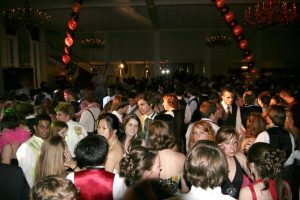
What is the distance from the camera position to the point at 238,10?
39.2 ft

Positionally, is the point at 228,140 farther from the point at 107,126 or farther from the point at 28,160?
the point at 28,160

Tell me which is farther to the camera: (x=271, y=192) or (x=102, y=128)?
(x=102, y=128)

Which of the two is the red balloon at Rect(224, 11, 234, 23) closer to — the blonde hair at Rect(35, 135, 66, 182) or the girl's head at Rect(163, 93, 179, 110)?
the girl's head at Rect(163, 93, 179, 110)

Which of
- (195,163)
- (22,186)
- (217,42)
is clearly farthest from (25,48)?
(195,163)

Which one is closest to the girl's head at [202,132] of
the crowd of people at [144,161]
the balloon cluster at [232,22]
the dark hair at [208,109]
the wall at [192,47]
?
the crowd of people at [144,161]

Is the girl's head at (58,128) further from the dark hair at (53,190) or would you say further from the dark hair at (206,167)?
the dark hair at (206,167)

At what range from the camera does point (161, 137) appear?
291cm

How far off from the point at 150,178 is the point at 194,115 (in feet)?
12.3

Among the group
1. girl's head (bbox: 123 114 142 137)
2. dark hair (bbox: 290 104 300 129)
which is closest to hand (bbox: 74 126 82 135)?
girl's head (bbox: 123 114 142 137)

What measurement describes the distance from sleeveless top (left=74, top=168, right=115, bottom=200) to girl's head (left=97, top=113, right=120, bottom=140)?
1093mm

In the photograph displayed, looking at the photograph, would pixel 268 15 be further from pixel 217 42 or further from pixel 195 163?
pixel 217 42

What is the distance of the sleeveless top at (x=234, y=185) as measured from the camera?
253 centimetres

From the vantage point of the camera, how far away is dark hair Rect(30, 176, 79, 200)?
1578 mm

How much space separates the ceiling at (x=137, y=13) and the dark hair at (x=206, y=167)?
8855 millimetres
